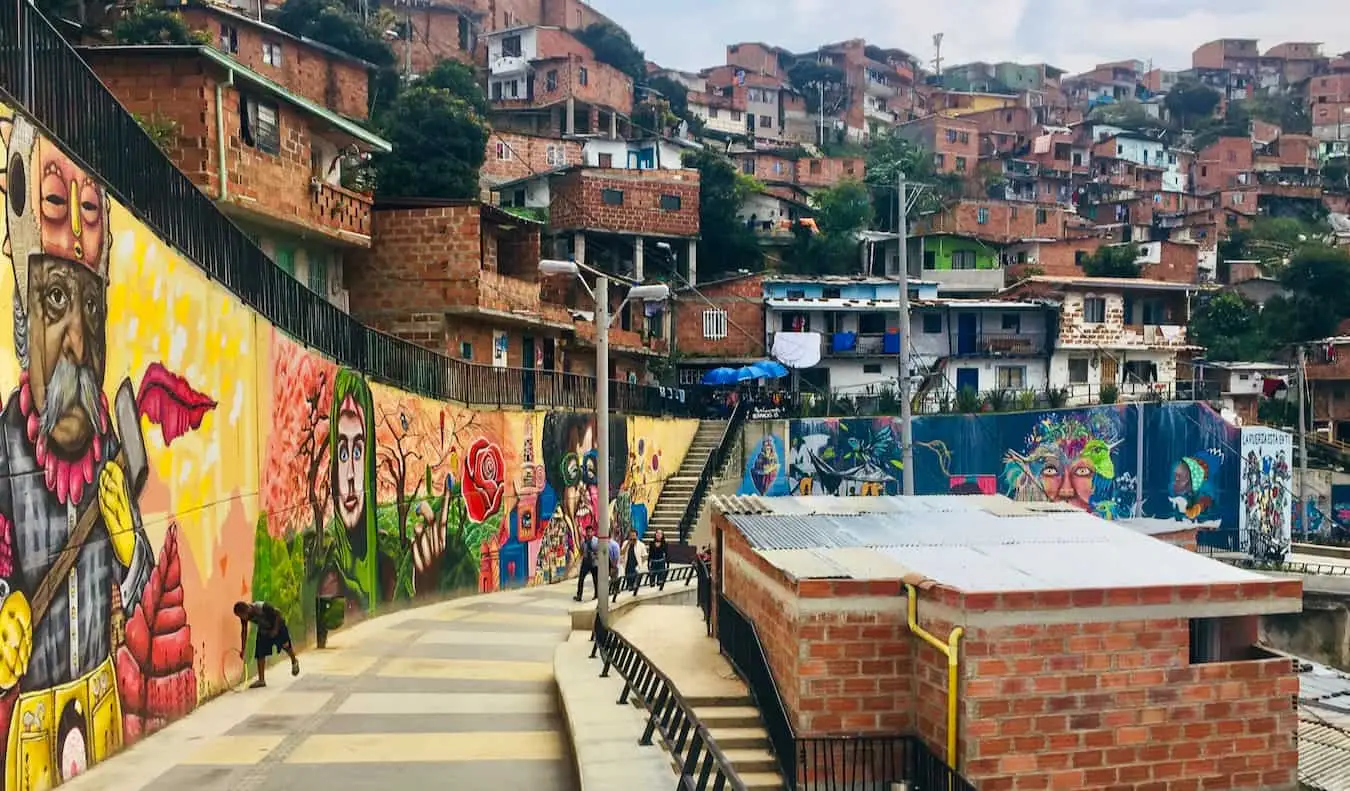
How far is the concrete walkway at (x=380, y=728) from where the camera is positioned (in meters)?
10.8

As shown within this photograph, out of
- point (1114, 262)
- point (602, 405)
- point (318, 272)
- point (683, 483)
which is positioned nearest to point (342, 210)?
point (318, 272)

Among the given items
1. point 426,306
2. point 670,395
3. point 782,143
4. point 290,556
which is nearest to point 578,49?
point 782,143

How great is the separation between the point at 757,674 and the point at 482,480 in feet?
45.3

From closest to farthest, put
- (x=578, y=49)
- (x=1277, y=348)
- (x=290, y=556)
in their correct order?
(x=290, y=556) → (x=1277, y=348) → (x=578, y=49)

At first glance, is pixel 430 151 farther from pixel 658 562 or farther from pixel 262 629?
pixel 262 629

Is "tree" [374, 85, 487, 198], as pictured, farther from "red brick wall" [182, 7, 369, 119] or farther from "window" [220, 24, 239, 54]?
"window" [220, 24, 239, 54]

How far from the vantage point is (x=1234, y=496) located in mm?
36688

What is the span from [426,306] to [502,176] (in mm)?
32046

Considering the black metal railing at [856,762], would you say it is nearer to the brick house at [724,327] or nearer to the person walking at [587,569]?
the person walking at [587,569]

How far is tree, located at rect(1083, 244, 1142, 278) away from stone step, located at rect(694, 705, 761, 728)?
170 ft

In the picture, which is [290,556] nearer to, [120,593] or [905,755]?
[120,593]

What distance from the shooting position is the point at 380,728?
1282 centimetres

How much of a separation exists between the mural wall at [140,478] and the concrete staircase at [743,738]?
5.93 metres

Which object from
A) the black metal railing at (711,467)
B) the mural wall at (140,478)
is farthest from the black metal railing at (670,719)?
the black metal railing at (711,467)
